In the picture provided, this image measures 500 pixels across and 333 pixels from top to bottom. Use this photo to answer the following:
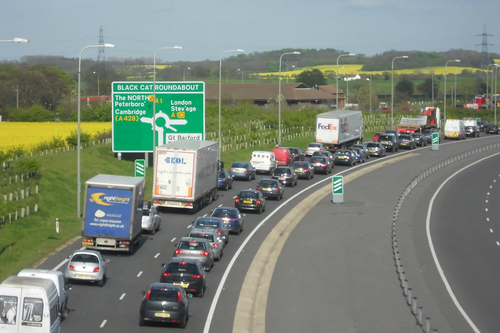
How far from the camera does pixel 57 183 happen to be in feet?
157

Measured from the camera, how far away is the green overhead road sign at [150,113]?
5506 cm

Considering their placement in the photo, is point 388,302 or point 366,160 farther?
point 366,160

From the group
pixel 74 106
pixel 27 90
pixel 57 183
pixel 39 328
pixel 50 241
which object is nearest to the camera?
pixel 39 328

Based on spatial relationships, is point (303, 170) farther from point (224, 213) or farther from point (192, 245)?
point (192, 245)

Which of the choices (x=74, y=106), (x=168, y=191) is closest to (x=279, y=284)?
(x=168, y=191)

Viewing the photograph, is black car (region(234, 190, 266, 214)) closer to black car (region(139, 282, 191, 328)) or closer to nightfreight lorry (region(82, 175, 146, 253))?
nightfreight lorry (region(82, 175, 146, 253))

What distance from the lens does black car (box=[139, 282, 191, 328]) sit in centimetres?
2198

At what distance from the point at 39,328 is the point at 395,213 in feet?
93.2

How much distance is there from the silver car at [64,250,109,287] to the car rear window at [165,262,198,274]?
246 cm

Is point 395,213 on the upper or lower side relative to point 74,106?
A: lower

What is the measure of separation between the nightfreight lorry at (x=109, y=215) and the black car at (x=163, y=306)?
9.34 metres

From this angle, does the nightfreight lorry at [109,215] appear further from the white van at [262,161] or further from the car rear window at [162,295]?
the white van at [262,161]

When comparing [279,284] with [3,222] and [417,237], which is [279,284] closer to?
[417,237]

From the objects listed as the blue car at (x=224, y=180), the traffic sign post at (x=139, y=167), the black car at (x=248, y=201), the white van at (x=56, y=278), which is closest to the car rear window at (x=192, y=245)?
the white van at (x=56, y=278)
